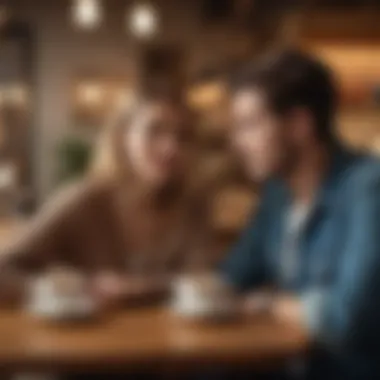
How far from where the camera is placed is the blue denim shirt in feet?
3.32

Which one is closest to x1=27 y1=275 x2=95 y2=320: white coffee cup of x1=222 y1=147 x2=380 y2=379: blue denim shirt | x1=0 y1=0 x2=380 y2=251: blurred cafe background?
x1=0 y1=0 x2=380 y2=251: blurred cafe background

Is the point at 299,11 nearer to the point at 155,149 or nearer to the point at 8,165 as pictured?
the point at 155,149

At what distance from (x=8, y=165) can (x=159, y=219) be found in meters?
0.20

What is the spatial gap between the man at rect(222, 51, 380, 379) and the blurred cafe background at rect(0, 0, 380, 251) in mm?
42

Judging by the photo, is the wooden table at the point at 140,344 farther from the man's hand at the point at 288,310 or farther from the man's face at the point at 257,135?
the man's face at the point at 257,135

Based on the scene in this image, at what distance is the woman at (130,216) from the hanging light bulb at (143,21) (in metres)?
0.08

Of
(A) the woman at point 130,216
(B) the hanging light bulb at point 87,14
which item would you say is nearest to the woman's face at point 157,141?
(A) the woman at point 130,216

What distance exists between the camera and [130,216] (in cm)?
114

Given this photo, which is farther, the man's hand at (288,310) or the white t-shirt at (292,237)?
the white t-shirt at (292,237)

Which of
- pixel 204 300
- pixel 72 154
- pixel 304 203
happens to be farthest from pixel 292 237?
pixel 72 154

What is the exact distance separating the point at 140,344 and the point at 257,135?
341 mm

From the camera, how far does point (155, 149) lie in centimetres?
111

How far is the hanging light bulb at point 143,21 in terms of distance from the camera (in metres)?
1.09

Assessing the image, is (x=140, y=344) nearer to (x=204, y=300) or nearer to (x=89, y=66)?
(x=204, y=300)
